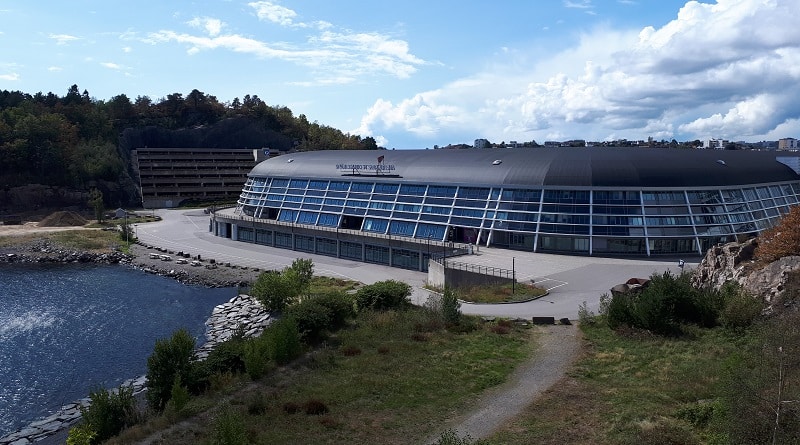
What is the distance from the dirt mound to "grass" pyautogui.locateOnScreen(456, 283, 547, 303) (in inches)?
3459

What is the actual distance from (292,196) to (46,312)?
4333 centimetres

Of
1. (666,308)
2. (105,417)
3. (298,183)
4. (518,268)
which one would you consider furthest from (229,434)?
(298,183)

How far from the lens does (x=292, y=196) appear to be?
3588 inches

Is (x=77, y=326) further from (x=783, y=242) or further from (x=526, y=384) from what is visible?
(x=783, y=242)

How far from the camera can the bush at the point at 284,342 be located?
1281 inches

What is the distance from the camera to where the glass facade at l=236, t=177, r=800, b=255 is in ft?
199

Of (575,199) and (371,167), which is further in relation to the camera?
(371,167)

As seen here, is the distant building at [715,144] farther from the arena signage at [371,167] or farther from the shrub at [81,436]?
the shrub at [81,436]

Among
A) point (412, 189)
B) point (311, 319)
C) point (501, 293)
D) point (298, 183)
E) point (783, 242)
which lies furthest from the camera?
point (298, 183)

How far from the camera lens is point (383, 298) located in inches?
1693

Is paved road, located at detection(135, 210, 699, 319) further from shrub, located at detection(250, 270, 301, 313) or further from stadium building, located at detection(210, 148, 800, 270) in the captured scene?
shrub, located at detection(250, 270, 301, 313)

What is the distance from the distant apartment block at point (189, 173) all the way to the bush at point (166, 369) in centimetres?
11687

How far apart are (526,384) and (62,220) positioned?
10449 cm

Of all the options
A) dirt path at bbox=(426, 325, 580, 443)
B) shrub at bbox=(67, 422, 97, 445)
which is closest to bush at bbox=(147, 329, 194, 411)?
shrub at bbox=(67, 422, 97, 445)
